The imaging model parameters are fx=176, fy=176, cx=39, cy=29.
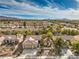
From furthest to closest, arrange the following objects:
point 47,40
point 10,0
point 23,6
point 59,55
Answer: point 23,6, point 10,0, point 47,40, point 59,55

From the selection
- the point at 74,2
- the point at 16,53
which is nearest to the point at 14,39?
the point at 16,53

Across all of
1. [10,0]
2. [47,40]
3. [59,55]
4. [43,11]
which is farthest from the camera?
[43,11]

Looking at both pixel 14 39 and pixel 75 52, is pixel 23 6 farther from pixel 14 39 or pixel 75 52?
pixel 75 52

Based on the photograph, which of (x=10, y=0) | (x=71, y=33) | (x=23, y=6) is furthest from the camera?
(x=71, y=33)

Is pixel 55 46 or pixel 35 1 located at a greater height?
pixel 35 1

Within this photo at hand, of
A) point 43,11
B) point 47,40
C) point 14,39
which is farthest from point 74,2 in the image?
point 14,39

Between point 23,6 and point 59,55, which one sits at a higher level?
point 23,6

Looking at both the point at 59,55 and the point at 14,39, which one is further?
the point at 14,39

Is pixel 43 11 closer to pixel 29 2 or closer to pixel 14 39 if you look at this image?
A: pixel 29 2

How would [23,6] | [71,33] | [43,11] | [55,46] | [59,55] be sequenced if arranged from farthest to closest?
[71,33]
[43,11]
[23,6]
[55,46]
[59,55]
